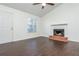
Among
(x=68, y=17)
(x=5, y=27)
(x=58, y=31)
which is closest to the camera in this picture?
(x=5, y=27)

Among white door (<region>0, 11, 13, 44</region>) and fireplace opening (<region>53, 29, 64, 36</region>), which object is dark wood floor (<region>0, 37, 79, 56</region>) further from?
fireplace opening (<region>53, 29, 64, 36</region>)

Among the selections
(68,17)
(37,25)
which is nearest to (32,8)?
(37,25)

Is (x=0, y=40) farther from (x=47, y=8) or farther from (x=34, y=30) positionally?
(x=47, y=8)

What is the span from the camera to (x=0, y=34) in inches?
142

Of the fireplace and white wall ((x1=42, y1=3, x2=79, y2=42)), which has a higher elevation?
white wall ((x1=42, y1=3, x2=79, y2=42))

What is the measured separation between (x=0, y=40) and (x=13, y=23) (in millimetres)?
767

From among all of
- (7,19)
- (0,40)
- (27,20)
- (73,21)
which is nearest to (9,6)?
(7,19)

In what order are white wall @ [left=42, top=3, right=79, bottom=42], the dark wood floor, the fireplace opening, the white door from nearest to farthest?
the dark wood floor → the white door → white wall @ [left=42, top=3, right=79, bottom=42] → the fireplace opening

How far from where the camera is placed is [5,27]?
371 cm

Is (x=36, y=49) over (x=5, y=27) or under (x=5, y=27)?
under

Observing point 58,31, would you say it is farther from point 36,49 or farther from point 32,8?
point 36,49

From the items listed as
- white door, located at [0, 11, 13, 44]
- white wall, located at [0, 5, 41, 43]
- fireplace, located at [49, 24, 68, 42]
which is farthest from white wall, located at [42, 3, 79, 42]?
white door, located at [0, 11, 13, 44]

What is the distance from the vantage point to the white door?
3.65 m

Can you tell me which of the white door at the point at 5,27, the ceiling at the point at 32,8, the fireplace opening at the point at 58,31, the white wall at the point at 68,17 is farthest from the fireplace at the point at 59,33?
the white door at the point at 5,27
